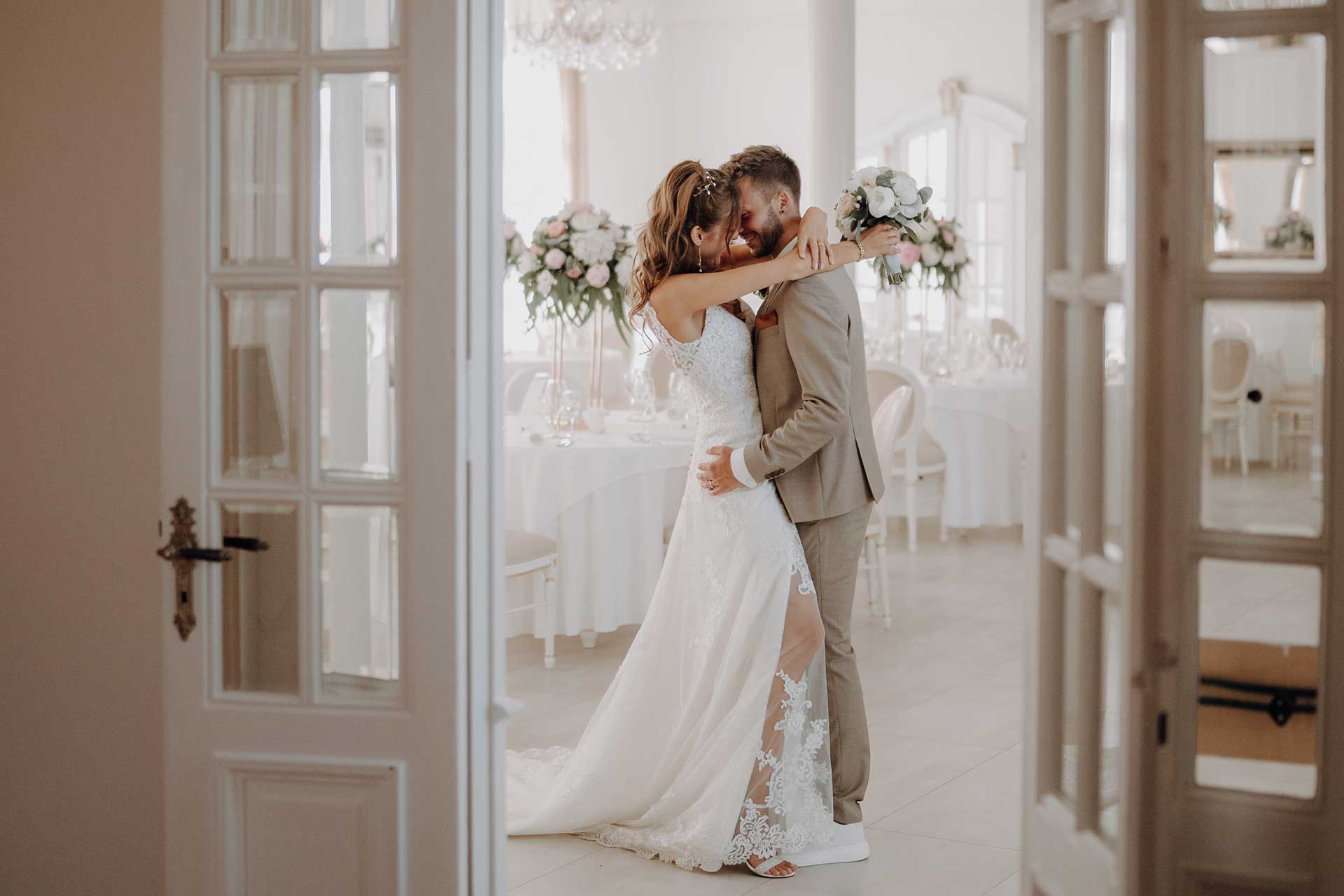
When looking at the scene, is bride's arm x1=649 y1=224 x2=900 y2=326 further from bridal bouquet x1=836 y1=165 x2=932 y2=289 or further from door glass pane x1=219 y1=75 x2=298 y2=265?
door glass pane x1=219 y1=75 x2=298 y2=265

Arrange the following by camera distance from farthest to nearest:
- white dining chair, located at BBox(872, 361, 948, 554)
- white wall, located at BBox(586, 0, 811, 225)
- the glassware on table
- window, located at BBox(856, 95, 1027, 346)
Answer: white wall, located at BBox(586, 0, 811, 225), window, located at BBox(856, 95, 1027, 346), white dining chair, located at BBox(872, 361, 948, 554), the glassware on table

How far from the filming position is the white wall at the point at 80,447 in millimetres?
2588

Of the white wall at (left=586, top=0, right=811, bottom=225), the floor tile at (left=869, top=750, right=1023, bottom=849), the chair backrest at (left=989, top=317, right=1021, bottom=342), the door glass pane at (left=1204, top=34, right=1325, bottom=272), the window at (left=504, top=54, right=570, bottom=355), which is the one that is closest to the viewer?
the door glass pane at (left=1204, top=34, right=1325, bottom=272)

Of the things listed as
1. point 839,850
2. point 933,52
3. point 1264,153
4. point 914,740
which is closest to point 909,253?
point 914,740

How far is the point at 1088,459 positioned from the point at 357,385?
1.24m

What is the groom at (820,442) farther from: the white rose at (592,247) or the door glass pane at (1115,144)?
the white rose at (592,247)

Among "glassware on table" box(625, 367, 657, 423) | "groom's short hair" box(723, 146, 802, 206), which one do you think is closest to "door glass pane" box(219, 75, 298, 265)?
"groom's short hair" box(723, 146, 802, 206)

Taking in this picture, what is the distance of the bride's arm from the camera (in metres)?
3.13

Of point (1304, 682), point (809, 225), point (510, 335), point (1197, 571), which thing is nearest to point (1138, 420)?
point (1197, 571)

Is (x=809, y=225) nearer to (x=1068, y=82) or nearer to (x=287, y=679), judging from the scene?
(x=1068, y=82)

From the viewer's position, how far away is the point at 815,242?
3.11 meters

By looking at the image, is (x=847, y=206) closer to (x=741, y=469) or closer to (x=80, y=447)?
(x=741, y=469)

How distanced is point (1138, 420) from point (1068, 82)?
55 cm

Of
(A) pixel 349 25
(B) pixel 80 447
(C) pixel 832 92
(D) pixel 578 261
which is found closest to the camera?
(A) pixel 349 25
